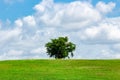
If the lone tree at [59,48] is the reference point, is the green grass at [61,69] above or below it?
below

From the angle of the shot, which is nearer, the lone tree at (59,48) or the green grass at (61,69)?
the green grass at (61,69)

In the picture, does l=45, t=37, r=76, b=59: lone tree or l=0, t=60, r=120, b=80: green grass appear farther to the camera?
l=45, t=37, r=76, b=59: lone tree

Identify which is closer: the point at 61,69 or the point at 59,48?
the point at 61,69

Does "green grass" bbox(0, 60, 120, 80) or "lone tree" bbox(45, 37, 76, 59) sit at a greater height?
"lone tree" bbox(45, 37, 76, 59)

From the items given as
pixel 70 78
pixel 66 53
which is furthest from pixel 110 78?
pixel 66 53

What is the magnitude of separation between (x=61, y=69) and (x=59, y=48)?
141ft

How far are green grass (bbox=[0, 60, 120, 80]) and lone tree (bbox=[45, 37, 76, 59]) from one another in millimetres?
30104

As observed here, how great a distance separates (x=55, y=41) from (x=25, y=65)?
37.7m

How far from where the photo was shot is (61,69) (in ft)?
200

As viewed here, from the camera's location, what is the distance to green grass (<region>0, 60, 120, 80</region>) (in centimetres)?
5044

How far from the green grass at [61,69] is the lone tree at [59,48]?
30104mm

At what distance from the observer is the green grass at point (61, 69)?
165 ft

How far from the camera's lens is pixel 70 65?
67.9 m

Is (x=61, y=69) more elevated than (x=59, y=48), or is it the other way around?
(x=59, y=48)
